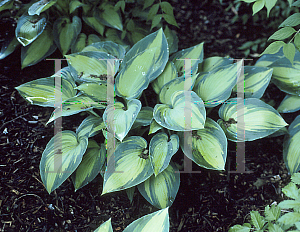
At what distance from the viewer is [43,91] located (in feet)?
5.12

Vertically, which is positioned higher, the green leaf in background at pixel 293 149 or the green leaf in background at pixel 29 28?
the green leaf in background at pixel 29 28

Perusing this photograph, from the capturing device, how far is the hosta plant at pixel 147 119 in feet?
4.58

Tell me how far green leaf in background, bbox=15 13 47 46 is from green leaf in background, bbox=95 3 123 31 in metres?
0.41

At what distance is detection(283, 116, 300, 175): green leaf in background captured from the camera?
5.24ft

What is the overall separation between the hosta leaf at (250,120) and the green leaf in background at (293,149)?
0.92 ft

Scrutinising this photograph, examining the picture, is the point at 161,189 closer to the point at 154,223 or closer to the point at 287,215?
the point at 154,223

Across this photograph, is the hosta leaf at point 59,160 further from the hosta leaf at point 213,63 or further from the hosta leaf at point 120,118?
the hosta leaf at point 213,63

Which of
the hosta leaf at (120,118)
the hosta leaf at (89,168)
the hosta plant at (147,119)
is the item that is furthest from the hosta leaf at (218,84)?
the hosta leaf at (89,168)

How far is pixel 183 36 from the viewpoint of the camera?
8.36 feet

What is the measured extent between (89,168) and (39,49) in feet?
3.44

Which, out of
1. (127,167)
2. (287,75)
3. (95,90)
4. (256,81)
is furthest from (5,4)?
(287,75)

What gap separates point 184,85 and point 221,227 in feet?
2.83

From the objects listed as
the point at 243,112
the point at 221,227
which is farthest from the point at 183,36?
the point at 221,227

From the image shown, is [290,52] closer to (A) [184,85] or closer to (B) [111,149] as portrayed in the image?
(A) [184,85]
